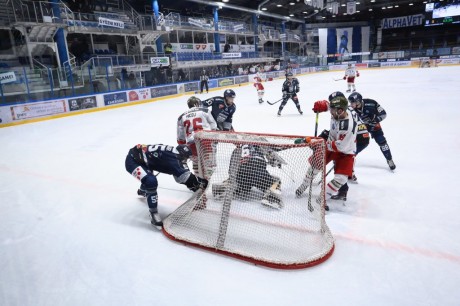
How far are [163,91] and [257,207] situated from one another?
1434 centimetres

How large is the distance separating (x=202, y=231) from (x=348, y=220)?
1.52 m

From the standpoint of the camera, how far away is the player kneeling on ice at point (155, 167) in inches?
127

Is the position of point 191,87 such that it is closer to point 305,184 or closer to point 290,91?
point 290,91

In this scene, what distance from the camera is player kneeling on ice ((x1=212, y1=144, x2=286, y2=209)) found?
3.03 metres

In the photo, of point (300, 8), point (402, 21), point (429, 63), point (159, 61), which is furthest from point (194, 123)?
point (402, 21)

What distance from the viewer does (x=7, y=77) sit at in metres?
10.6

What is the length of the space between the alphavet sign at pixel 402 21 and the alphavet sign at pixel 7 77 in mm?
38842

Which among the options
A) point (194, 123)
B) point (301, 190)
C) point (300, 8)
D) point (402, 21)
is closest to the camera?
point (301, 190)

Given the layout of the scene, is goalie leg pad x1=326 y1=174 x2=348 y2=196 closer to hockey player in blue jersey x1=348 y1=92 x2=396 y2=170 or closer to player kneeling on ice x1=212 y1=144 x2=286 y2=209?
player kneeling on ice x1=212 y1=144 x2=286 y2=209

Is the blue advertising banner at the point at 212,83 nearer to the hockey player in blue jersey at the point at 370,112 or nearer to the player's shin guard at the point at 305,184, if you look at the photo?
the hockey player in blue jersey at the point at 370,112

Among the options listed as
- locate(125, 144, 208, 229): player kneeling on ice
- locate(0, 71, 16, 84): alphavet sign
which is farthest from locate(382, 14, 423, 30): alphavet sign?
locate(125, 144, 208, 229): player kneeling on ice

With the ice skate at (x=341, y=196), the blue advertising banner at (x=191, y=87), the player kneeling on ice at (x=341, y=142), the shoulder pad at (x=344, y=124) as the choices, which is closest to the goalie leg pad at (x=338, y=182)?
the player kneeling on ice at (x=341, y=142)

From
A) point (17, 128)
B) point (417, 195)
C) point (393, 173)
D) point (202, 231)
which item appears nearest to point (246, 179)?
point (202, 231)

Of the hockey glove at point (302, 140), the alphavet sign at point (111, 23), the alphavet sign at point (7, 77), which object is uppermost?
the alphavet sign at point (111, 23)
